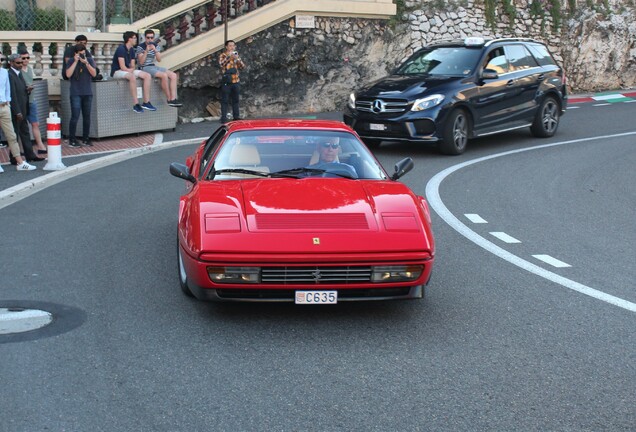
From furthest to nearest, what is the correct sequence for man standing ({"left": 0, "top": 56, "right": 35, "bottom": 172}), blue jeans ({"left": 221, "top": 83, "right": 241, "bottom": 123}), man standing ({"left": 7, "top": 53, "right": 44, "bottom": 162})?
blue jeans ({"left": 221, "top": 83, "right": 241, "bottom": 123})
man standing ({"left": 7, "top": 53, "right": 44, "bottom": 162})
man standing ({"left": 0, "top": 56, "right": 35, "bottom": 172})

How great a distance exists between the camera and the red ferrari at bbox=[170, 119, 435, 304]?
6.40 meters

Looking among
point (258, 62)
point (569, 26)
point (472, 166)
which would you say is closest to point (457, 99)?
point (472, 166)

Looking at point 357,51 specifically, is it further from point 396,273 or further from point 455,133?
point 396,273

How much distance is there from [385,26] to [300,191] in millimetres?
17550

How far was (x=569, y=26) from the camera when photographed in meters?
27.2

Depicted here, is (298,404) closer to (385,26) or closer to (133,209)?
(133,209)

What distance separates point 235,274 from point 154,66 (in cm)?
1310

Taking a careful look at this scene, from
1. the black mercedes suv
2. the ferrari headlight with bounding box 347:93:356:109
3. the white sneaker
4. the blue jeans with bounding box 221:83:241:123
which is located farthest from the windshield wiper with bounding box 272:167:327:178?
the blue jeans with bounding box 221:83:241:123

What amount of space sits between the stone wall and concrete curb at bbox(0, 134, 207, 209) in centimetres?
423

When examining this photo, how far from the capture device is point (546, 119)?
18.2 meters

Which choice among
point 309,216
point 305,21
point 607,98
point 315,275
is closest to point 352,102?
point 305,21

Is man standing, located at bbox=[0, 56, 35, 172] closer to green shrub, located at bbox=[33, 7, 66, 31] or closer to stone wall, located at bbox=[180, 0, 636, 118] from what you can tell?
green shrub, located at bbox=[33, 7, 66, 31]

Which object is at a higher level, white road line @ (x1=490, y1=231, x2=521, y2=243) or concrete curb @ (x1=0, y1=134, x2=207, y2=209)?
concrete curb @ (x1=0, y1=134, x2=207, y2=209)

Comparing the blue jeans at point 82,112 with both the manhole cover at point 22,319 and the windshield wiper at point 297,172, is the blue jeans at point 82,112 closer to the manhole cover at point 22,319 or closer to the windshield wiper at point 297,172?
the windshield wiper at point 297,172
